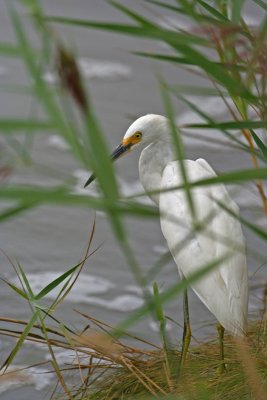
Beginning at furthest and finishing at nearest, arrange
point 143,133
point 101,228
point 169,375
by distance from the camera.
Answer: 1. point 101,228
2. point 143,133
3. point 169,375

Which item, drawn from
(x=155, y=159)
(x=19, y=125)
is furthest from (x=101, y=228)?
(x=19, y=125)

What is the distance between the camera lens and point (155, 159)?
7.94 ft

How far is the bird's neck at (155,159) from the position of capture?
95.0 inches

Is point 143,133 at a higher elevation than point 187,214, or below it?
higher

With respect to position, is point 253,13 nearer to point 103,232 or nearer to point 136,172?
point 136,172

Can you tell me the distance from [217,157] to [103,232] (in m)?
0.83

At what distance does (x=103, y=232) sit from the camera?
3318mm

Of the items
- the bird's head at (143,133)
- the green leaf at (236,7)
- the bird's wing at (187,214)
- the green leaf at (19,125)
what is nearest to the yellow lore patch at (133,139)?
the bird's head at (143,133)

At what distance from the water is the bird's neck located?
0.75ft

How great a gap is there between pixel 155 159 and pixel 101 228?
0.97 meters

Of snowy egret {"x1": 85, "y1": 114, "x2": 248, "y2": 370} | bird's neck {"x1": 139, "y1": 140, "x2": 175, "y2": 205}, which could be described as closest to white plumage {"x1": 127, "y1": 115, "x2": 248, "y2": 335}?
snowy egret {"x1": 85, "y1": 114, "x2": 248, "y2": 370}

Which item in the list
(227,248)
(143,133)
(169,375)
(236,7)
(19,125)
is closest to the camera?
(19,125)

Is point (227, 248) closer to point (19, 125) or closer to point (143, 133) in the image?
point (143, 133)

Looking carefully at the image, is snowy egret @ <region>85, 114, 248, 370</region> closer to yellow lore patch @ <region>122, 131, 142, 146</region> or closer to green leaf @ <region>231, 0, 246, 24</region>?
yellow lore patch @ <region>122, 131, 142, 146</region>
